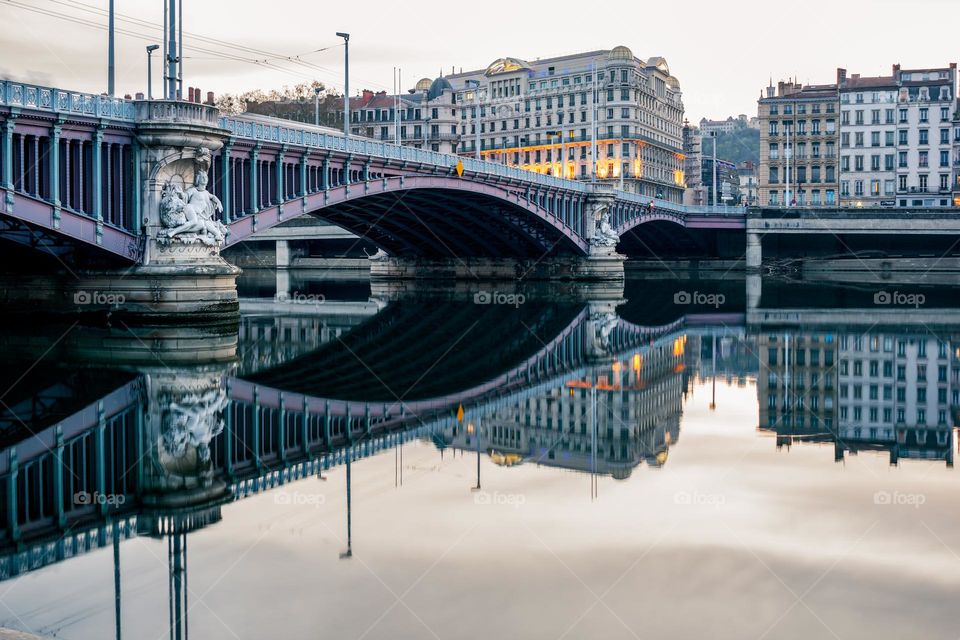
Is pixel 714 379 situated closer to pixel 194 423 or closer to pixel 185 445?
pixel 194 423

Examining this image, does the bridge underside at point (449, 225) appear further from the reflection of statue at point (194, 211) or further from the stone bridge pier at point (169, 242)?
the stone bridge pier at point (169, 242)

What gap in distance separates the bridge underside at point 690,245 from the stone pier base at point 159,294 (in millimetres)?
68051

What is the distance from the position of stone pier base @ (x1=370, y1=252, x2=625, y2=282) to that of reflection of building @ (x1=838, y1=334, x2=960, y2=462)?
135ft

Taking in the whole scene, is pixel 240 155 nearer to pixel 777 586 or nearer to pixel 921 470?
pixel 921 470

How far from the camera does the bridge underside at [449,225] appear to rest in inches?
2376

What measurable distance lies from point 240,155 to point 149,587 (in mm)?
33949

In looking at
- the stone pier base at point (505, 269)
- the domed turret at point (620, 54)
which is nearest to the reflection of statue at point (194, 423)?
the stone pier base at point (505, 269)

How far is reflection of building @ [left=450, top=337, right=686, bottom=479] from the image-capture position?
16.8 metres

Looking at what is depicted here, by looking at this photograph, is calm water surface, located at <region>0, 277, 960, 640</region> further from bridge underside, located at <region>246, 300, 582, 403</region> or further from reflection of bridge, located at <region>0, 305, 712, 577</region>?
bridge underside, located at <region>246, 300, 582, 403</region>

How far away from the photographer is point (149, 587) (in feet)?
33.5

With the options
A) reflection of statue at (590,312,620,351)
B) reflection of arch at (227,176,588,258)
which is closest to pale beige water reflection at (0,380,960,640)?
reflection of statue at (590,312,620,351)

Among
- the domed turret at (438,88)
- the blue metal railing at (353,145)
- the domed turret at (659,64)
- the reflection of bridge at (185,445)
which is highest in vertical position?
the domed turret at (659,64)

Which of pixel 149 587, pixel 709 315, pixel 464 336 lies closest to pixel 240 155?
pixel 464 336

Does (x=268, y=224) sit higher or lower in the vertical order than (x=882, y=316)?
higher
